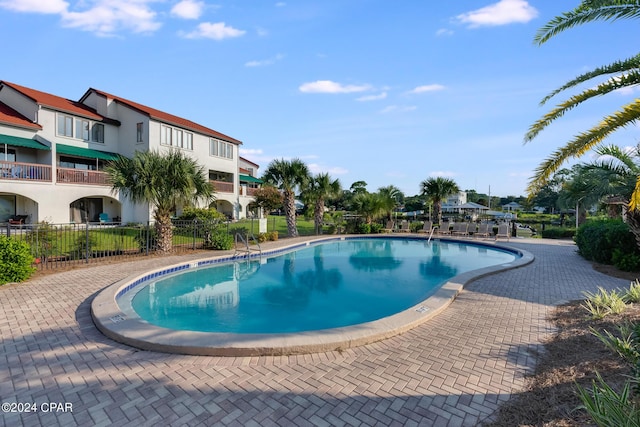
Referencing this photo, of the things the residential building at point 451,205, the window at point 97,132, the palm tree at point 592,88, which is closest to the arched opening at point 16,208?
the window at point 97,132

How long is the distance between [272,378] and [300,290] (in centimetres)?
681

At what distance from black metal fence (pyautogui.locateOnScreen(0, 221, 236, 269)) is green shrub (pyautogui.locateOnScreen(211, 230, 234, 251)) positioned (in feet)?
0.51

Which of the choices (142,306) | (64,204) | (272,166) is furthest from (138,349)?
(64,204)

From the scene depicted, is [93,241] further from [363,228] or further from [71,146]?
[363,228]

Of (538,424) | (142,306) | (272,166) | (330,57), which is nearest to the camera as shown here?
(538,424)

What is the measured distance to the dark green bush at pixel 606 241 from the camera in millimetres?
11234

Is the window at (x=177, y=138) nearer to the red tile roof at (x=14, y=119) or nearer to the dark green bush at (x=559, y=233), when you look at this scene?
the red tile roof at (x=14, y=119)

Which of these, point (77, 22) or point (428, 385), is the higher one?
point (77, 22)

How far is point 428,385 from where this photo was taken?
3.95 metres

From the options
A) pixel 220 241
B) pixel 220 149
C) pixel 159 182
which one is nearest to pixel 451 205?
pixel 220 149

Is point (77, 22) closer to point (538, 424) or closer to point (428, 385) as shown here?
point (428, 385)

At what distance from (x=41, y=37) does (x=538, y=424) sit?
55.5 feet

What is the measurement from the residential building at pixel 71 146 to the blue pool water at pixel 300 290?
8773mm

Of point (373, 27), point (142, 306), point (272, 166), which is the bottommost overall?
point (142, 306)
